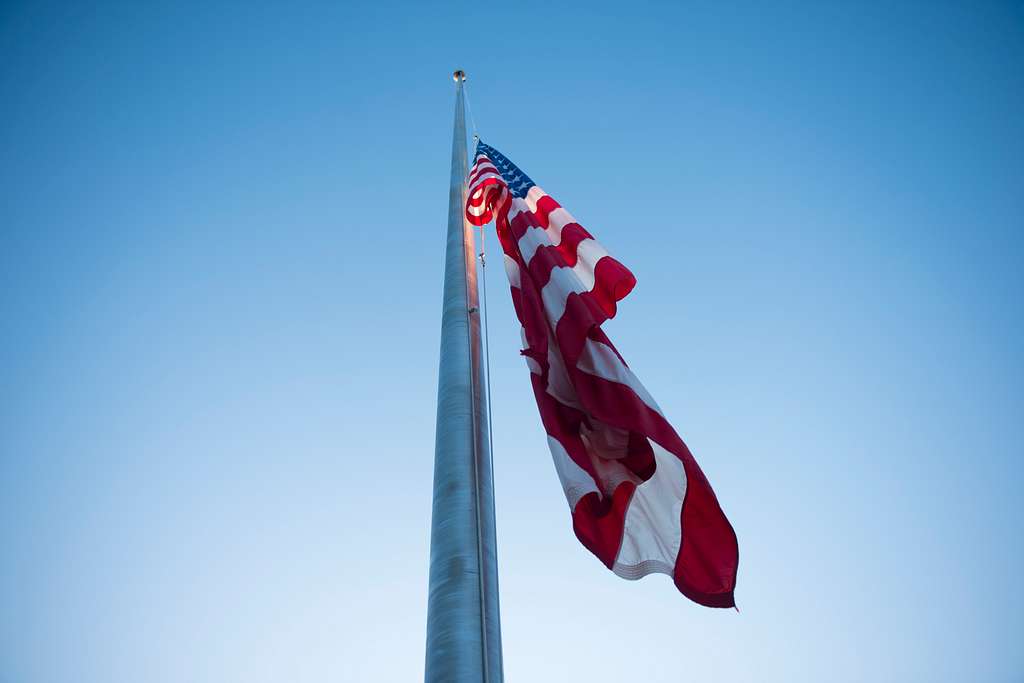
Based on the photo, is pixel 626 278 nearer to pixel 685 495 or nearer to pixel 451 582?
pixel 685 495

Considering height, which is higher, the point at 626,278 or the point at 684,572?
the point at 626,278

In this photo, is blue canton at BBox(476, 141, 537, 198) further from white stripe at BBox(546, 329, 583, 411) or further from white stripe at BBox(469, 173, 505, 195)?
white stripe at BBox(546, 329, 583, 411)

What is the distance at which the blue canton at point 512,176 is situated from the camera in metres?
10.9

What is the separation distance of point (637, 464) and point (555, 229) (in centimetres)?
422

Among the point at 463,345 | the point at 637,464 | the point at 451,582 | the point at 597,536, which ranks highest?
the point at 463,345

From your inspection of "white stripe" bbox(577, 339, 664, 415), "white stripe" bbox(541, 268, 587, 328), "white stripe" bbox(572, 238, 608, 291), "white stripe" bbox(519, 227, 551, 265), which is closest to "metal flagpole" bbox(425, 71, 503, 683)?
"white stripe" bbox(519, 227, 551, 265)

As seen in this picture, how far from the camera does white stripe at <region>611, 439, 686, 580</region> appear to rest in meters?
6.55

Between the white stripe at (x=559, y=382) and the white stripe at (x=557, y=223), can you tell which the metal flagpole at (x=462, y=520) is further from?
the white stripe at (x=557, y=223)

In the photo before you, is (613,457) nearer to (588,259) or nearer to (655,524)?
(655,524)

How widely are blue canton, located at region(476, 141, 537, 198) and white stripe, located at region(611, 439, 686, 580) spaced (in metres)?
5.14

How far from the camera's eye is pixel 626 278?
9039 millimetres

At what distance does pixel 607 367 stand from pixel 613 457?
893 mm

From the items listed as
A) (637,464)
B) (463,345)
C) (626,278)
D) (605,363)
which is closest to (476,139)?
(626,278)

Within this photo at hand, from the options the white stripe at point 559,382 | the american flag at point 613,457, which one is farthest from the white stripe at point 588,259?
the white stripe at point 559,382
